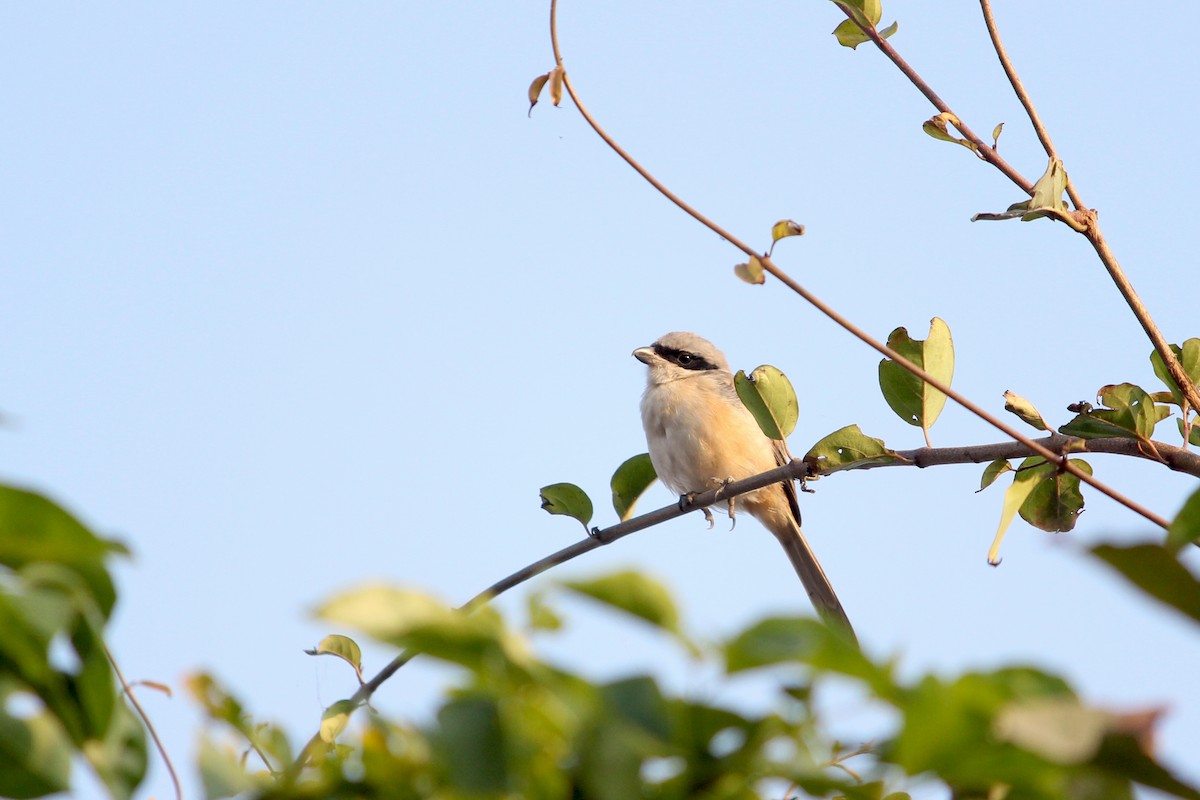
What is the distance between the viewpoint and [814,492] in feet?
11.5

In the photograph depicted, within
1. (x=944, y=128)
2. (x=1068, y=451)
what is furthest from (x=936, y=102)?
(x=1068, y=451)

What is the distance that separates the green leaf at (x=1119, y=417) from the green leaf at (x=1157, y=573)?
1.91 m

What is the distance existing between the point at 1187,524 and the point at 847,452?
199cm

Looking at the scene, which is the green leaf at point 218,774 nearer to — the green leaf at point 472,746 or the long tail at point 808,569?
the green leaf at point 472,746

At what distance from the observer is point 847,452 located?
9.81 ft

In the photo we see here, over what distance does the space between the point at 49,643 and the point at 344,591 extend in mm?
211

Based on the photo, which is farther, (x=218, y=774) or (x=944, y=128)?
(x=944, y=128)

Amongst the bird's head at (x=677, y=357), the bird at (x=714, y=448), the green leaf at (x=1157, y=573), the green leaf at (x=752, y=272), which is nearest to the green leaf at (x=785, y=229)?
the green leaf at (x=752, y=272)

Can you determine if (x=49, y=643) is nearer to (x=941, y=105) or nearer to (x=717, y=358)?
(x=941, y=105)

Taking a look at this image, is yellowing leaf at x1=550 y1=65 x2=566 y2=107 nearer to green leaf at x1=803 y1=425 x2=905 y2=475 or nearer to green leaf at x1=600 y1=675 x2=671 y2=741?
green leaf at x1=803 y1=425 x2=905 y2=475

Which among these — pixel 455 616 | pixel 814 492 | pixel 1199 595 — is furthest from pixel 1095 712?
pixel 814 492

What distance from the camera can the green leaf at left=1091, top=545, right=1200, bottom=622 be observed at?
2.87ft

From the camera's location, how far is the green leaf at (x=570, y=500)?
12.1ft

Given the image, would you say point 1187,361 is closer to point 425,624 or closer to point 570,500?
point 570,500
